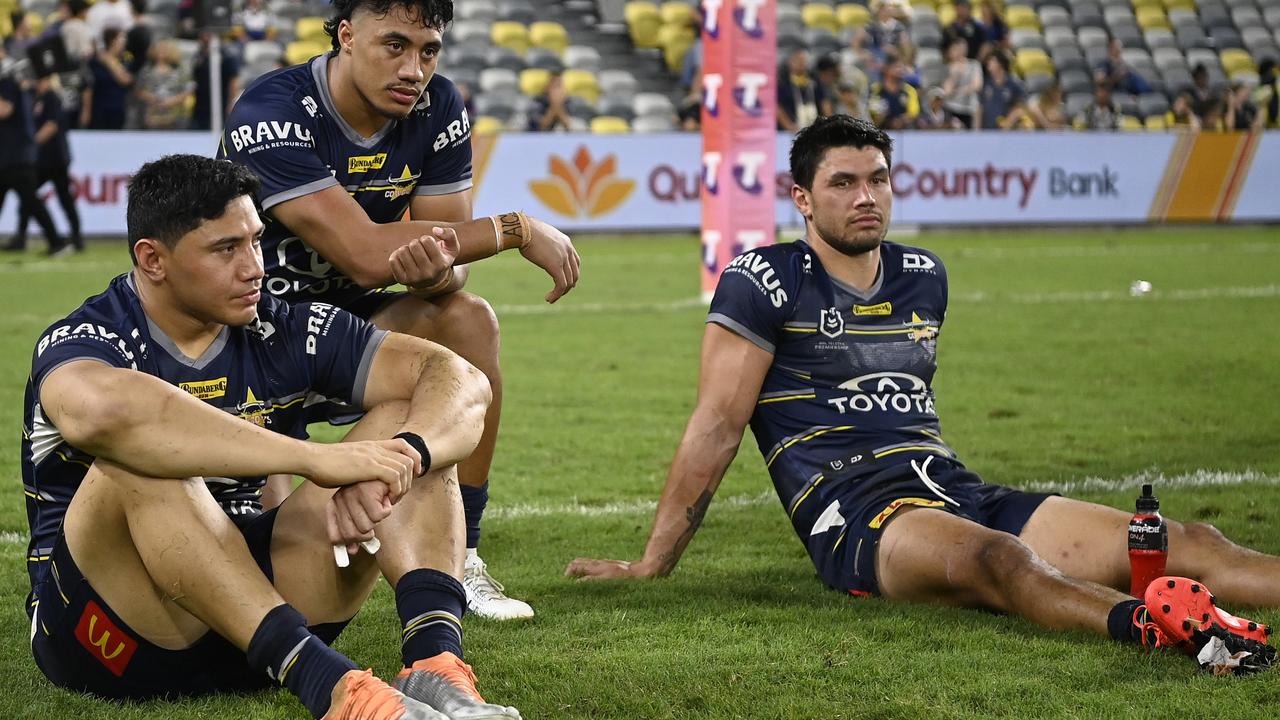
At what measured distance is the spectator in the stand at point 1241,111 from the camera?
24.8 m

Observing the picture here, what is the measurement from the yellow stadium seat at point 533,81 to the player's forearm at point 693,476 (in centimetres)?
2010

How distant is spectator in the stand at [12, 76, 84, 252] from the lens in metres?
17.8

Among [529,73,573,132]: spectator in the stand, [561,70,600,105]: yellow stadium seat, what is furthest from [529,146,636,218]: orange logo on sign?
[561,70,600,105]: yellow stadium seat

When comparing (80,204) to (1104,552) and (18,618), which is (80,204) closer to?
(18,618)

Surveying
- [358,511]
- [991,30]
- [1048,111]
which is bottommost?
[1048,111]

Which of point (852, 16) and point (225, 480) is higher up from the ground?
point (852, 16)

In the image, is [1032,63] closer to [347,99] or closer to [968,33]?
[968,33]

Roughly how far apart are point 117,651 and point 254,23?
2027 cm

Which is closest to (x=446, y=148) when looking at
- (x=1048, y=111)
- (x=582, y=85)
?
(x=582, y=85)

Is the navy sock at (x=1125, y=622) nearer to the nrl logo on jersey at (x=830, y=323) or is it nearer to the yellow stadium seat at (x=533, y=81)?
the nrl logo on jersey at (x=830, y=323)

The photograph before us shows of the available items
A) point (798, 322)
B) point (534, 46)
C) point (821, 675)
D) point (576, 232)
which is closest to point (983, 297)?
point (576, 232)

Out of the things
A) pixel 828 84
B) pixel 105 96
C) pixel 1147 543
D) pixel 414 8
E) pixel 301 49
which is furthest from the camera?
pixel 301 49

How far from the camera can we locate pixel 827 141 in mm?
5066

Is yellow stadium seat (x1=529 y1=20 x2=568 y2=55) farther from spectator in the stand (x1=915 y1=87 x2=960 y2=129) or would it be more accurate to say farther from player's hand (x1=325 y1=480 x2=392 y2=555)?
player's hand (x1=325 y1=480 x2=392 y2=555)
